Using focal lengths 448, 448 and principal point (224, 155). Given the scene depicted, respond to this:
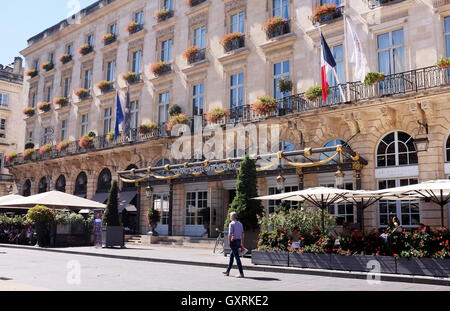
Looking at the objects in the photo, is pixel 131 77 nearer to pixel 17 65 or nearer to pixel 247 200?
pixel 247 200

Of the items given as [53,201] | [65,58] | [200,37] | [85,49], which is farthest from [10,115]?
[53,201]

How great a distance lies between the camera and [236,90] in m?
24.6

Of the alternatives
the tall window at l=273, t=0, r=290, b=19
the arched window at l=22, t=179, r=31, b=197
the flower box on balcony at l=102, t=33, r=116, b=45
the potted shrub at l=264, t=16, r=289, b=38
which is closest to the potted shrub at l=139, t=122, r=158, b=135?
the potted shrub at l=264, t=16, r=289, b=38

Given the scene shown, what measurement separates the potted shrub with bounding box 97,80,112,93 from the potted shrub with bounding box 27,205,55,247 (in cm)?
1283

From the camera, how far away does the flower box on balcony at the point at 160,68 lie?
1107 inches

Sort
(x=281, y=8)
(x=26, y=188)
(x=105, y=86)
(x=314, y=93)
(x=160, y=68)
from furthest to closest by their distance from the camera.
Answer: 1. (x=26, y=188)
2. (x=105, y=86)
3. (x=160, y=68)
4. (x=281, y=8)
5. (x=314, y=93)

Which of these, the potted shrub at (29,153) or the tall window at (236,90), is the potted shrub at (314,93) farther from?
the potted shrub at (29,153)

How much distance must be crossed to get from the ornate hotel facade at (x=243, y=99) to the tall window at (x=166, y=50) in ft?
0.35

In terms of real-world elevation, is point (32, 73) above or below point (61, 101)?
above

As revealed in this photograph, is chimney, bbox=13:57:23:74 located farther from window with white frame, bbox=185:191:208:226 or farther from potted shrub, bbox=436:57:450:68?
potted shrub, bbox=436:57:450:68

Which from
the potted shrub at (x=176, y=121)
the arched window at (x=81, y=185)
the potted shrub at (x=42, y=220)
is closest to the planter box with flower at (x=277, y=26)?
the potted shrub at (x=176, y=121)

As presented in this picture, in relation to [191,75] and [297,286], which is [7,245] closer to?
[191,75]

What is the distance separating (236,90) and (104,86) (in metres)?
11.9

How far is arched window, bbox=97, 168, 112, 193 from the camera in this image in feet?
102
